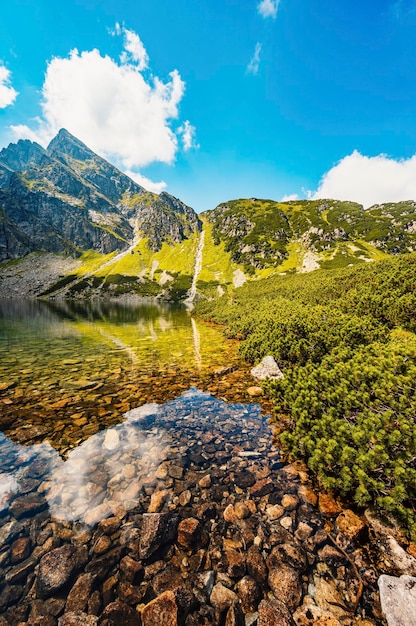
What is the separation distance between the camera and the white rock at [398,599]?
12.3 ft

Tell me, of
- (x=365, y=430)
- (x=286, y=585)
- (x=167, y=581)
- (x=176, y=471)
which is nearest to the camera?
(x=286, y=585)

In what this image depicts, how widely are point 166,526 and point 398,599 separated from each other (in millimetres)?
4257

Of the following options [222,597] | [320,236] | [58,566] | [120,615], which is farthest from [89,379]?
[320,236]

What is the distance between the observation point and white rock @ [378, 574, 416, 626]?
3736 mm

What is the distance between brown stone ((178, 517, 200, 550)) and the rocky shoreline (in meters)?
0.03

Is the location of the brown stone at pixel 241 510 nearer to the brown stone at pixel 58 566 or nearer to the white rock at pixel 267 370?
the brown stone at pixel 58 566

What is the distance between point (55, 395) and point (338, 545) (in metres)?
12.7

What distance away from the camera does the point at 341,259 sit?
120062 millimetres

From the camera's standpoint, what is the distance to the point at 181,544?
17.6ft

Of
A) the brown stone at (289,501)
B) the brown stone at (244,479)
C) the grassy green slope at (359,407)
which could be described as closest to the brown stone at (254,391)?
the grassy green slope at (359,407)

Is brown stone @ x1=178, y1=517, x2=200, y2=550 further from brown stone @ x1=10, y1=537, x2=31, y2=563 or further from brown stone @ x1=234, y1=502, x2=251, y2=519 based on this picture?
brown stone @ x1=10, y1=537, x2=31, y2=563

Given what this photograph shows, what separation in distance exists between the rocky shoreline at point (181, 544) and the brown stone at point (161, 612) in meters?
0.02

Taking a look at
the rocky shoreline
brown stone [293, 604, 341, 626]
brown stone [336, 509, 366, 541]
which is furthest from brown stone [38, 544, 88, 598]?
brown stone [336, 509, 366, 541]

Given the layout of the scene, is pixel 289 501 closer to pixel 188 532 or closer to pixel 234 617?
pixel 188 532
